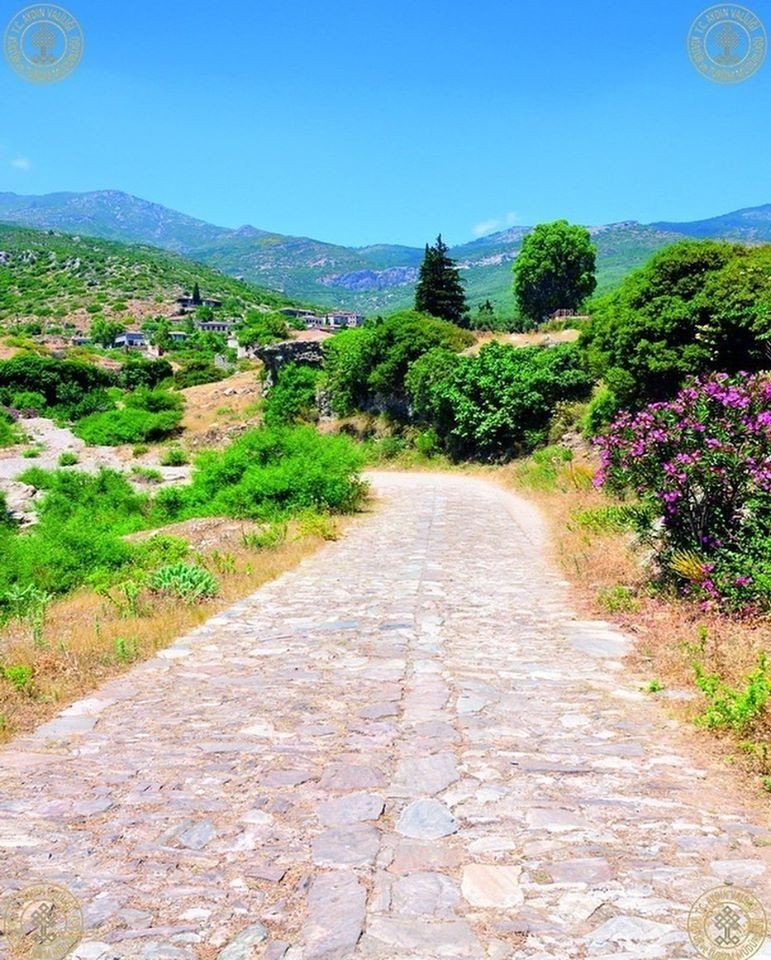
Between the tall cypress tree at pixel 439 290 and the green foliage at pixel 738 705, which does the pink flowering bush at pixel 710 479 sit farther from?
the tall cypress tree at pixel 439 290

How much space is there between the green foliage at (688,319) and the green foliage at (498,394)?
638 centimetres

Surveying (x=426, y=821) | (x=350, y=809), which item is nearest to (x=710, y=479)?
(x=426, y=821)

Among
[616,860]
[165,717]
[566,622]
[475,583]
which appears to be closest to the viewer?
[616,860]

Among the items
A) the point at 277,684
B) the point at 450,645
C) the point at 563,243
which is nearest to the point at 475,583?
the point at 450,645

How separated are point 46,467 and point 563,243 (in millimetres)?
40805

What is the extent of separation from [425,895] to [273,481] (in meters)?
13.2

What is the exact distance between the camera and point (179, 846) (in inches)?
122

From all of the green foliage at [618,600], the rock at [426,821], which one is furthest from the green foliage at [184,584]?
the rock at [426,821]

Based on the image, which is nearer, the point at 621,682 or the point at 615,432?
the point at 621,682

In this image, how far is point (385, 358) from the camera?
3141 cm

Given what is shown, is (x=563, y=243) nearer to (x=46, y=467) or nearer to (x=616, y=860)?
(x=46, y=467)

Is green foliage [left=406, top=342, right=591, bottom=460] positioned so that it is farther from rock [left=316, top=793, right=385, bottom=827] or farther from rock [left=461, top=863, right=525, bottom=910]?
rock [left=461, top=863, right=525, bottom=910]

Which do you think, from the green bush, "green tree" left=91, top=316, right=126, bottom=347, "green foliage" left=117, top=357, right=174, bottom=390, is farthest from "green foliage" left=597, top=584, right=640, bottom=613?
"green tree" left=91, top=316, right=126, bottom=347

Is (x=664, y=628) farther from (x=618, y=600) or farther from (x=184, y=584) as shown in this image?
(x=184, y=584)
